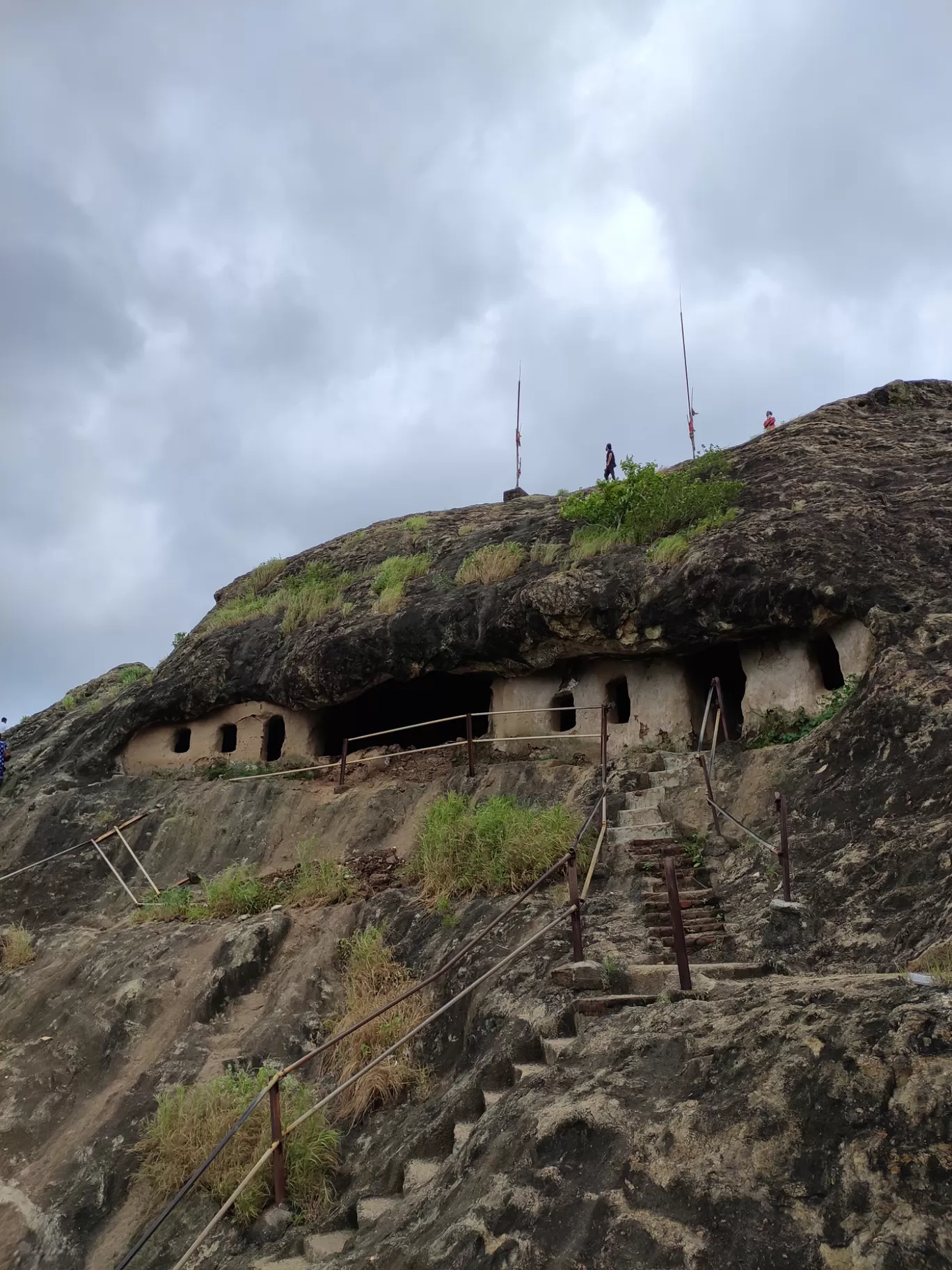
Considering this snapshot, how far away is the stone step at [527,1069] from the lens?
19.6 feet

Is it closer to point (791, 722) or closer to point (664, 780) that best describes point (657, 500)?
point (791, 722)

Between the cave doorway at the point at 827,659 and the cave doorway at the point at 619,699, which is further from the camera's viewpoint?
the cave doorway at the point at 619,699

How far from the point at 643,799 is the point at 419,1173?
5.99 m

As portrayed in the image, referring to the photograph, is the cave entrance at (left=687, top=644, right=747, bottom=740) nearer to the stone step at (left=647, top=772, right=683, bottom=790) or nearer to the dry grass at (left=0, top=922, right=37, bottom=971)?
the stone step at (left=647, top=772, right=683, bottom=790)

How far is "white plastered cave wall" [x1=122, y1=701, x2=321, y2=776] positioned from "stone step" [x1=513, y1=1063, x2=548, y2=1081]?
11.1 m

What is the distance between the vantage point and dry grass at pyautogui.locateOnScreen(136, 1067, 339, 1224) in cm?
665

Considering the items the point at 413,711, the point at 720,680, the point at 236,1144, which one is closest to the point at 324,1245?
the point at 236,1144

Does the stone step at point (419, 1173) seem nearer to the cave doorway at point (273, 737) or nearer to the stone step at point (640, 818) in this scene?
the stone step at point (640, 818)

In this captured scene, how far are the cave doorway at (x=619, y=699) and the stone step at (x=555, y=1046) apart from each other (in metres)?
8.53

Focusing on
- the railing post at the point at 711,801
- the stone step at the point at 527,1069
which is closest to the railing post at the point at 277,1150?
the stone step at the point at 527,1069

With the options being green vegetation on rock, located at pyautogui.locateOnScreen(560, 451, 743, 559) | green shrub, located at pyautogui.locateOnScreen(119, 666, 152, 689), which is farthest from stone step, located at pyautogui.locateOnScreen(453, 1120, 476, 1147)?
green shrub, located at pyautogui.locateOnScreen(119, 666, 152, 689)

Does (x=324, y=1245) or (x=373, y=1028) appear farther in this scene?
(x=373, y=1028)

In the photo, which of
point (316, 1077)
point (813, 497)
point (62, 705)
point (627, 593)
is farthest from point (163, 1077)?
point (62, 705)

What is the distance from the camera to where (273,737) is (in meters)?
18.0
